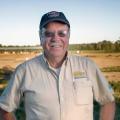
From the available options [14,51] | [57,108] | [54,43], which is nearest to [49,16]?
[54,43]

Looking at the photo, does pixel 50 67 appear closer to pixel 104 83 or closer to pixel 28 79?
pixel 28 79

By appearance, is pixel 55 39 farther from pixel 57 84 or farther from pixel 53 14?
pixel 57 84

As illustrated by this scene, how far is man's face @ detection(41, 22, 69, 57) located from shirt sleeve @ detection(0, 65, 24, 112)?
0.22 metres

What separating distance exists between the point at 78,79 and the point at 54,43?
289 mm

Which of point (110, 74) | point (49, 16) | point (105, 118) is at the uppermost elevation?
point (49, 16)

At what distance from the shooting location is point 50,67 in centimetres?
262

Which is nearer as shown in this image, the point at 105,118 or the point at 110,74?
the point at 105,118

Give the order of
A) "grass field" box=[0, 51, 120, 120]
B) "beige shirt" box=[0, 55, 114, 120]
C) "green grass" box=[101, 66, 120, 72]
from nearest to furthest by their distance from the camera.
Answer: "beige shirt" box=[0, 55, 114, 120], "grass field" box=[0, 51, 120, 120], "green grass" box=[101, 66, 120, 72]

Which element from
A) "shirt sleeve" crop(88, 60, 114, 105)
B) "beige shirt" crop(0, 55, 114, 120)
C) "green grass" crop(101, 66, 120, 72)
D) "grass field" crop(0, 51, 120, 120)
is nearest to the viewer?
"beige shirt" crop(0, 55, 114, 120)

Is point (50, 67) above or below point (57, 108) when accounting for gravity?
above

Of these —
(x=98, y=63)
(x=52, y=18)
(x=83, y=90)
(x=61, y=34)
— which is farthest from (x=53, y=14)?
(x=98, y=63)

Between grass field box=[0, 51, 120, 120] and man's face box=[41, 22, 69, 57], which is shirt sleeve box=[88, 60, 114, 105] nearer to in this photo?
man's face box=[41, 22, 69, 57]

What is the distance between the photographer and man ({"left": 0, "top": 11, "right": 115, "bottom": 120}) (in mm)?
2541

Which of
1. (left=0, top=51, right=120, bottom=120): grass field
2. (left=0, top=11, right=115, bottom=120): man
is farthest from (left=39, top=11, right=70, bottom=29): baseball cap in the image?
(left=0, top=51, right=120, bottom=120): grass field
